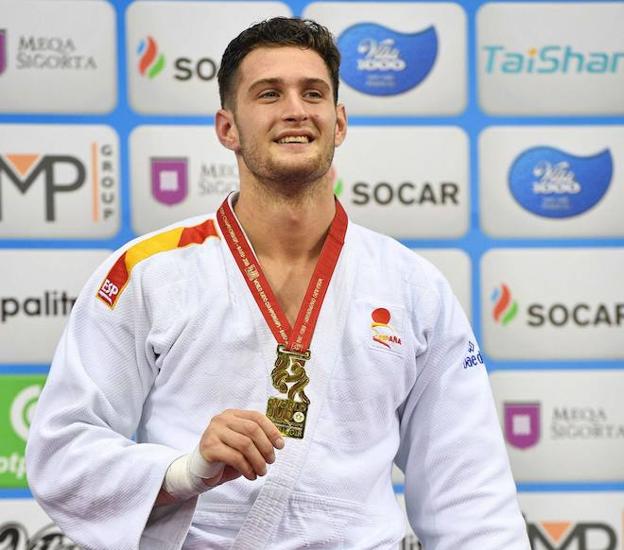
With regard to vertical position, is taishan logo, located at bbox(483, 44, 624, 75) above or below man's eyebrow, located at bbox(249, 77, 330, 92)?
above

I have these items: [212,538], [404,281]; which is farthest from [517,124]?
[212,538]

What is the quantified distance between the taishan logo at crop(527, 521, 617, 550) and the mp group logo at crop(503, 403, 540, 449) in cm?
26

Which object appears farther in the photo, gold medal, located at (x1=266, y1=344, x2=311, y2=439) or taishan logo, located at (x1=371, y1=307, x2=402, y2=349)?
taishan logo, located at (x1=371, y1=307, x2=402, y2=349)

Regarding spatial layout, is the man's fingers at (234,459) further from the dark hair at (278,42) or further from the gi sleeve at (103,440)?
the dark hair at (278,42)

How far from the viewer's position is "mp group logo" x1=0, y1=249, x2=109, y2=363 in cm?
291

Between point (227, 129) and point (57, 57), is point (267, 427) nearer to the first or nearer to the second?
point (227, 129)

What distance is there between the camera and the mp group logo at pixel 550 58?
3062 millimetres

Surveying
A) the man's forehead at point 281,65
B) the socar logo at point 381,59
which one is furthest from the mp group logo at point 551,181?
the man's forehead at point 281,65

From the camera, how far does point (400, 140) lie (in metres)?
3.02

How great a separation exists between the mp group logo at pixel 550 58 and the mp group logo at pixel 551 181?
0.25 feet

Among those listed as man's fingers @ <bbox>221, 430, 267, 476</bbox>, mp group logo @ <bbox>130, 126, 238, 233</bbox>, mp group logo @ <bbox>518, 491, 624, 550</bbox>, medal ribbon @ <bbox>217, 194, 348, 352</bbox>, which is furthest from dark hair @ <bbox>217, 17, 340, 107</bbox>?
mp group logo @ <bbox>518, 491, 624, 550</bbox>

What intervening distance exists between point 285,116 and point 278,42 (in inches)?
7.4

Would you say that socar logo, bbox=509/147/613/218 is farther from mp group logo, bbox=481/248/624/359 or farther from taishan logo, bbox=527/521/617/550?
taishan logo, bbox=527/521/617/550

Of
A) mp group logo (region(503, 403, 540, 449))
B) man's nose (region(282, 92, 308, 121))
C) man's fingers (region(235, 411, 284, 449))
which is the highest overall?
man's nose (region(282, 92, 308, 121))
